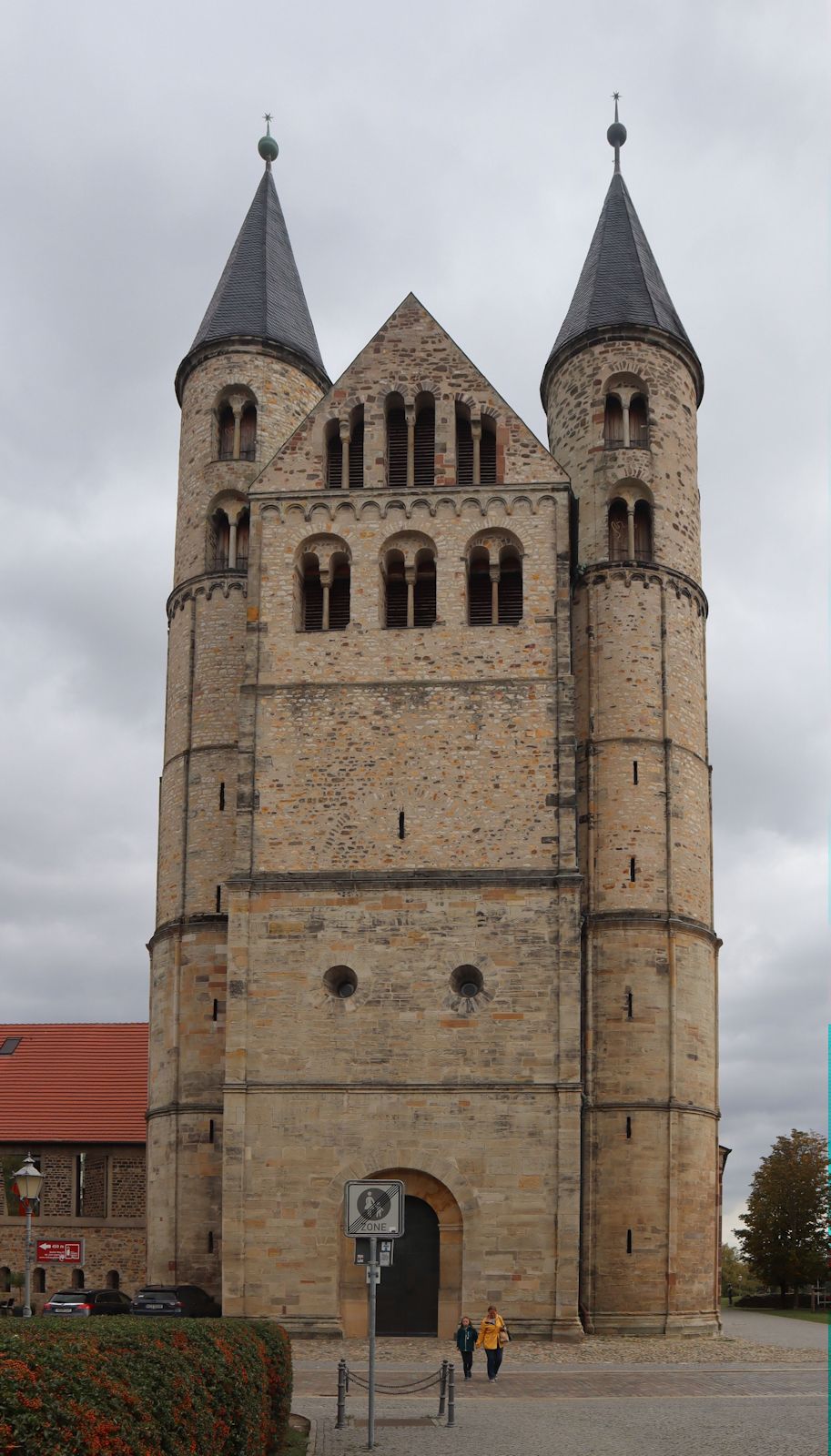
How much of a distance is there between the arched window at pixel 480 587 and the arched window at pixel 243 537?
6.45 m

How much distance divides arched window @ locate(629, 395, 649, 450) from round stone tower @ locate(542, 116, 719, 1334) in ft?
0.14

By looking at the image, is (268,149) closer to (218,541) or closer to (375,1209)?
(218,541)

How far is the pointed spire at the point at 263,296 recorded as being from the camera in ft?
135

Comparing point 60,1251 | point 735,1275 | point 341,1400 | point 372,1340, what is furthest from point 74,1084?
point 735,1275

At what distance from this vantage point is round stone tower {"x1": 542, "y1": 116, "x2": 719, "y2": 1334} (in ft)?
109

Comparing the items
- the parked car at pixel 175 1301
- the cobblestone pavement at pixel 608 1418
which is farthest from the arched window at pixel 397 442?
the cobblestone pavement at pixel 608 1418

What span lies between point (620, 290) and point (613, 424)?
3.87 metres

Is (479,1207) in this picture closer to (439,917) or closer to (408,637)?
(439,917)

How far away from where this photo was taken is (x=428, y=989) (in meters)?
32.0

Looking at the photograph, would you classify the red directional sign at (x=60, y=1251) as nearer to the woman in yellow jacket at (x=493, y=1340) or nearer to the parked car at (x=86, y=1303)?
the parked car at (x=86, y=1303)

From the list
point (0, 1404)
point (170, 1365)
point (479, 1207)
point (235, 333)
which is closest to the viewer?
point (0, 1404)

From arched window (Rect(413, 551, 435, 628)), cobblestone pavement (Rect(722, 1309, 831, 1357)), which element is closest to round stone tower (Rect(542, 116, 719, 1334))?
cobblestone pavement (Rect(722, 1309, 831, 1357))

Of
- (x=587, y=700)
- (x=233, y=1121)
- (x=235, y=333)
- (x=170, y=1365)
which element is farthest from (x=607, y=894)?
(x=170, y=1365)

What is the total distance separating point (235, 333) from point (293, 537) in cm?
795
